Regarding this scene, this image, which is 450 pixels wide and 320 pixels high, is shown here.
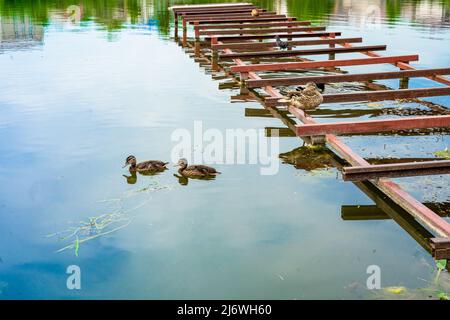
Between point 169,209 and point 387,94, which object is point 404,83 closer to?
point 387,94

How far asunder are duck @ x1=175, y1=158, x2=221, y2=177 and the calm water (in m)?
0.20

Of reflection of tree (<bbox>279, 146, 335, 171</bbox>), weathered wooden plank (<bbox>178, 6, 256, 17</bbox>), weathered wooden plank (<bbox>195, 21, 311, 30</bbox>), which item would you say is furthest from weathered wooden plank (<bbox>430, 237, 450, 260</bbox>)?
weathered wooden plank (<bbox>178, 6, 256, 17</bbox>)

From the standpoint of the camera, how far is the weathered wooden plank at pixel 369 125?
841 cm

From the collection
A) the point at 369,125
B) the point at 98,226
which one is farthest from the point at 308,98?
the point at 98,226

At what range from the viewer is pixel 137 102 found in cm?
1191

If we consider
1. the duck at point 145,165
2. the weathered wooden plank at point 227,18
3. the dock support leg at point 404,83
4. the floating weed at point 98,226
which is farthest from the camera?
the weathered wooden plank at point 227,18

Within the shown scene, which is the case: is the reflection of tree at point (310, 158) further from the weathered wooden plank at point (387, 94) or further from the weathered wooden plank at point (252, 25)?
the weathered wooden plank at point (252, 25)

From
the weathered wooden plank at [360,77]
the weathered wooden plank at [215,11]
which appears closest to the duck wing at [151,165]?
the weathered wooden plank at [360,77]

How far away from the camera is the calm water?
17.4ft

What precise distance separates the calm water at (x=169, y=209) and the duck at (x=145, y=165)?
0.60 ft

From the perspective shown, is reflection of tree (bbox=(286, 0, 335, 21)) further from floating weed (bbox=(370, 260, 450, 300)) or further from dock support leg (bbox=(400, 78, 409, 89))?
floating weed (bbox=(370, 260, 450, 300))

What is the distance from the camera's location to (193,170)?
7672 mm
